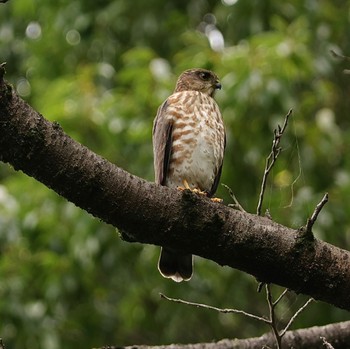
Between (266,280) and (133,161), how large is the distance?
2.71 meters

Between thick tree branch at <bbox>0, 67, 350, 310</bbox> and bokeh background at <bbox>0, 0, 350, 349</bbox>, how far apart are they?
190cm

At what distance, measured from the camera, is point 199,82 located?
4.25m

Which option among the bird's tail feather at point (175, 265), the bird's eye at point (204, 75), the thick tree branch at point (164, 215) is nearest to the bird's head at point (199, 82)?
the bird's eye at point (204, 75)

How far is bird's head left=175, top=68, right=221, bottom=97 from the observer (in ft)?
13.9

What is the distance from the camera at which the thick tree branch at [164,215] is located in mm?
2092

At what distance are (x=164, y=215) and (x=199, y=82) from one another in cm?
210

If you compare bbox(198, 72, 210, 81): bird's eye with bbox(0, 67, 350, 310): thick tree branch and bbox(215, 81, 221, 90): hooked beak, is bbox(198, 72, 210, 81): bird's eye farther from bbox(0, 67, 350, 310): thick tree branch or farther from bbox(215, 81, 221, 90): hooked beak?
bbox(0, 67, 350, 310): thick tree branch

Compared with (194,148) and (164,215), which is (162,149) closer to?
(194,148)

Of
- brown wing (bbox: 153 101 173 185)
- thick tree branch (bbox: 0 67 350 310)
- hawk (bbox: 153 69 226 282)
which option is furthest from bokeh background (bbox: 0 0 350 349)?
thick tree branch (bbox: 0 67 350 310)

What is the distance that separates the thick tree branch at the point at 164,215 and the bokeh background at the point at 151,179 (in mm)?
1904

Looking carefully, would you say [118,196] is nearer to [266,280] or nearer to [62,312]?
[266,280]

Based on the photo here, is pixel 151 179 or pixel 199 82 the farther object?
pixel 151 179

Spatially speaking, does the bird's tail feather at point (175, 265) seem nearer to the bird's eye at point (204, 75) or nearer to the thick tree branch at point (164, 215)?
the thick tree branch at point (164, 215)

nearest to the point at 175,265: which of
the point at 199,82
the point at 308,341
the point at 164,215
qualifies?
the point at 308,341
